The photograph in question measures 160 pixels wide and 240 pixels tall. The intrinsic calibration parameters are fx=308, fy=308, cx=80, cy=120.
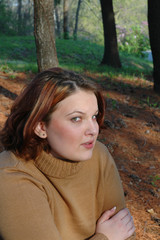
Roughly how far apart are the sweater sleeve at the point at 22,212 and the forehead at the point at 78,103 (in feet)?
1.50

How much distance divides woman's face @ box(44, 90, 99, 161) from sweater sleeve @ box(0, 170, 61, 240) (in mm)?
301

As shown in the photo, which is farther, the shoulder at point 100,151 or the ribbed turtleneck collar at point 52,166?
the shoulder at point 100,151

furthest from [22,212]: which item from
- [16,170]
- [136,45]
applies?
[136,45]

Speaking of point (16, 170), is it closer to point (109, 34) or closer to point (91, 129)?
point (91, 129)

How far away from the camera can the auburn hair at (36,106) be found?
1773mm

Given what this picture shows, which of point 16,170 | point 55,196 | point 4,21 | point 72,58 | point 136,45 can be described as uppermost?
point 4,21

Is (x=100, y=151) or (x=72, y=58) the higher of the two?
(x=100, y=151)

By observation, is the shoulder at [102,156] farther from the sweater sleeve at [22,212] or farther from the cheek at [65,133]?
the sweater sleeve at [22,212]

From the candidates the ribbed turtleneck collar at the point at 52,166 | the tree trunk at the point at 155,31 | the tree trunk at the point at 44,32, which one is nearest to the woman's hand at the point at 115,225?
the ribbed turtleneck collar at the point at 52,166

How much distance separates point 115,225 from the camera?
207cm

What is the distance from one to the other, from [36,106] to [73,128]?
0.25 m

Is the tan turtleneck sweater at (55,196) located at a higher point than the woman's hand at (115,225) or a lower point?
higher

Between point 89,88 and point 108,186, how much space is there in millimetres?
718

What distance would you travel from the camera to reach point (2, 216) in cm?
161
